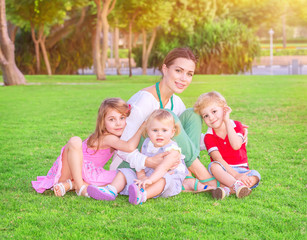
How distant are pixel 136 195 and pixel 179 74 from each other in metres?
1.34

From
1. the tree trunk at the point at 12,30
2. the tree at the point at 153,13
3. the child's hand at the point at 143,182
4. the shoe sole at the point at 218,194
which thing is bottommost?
the shoe sole at the point at 218,194

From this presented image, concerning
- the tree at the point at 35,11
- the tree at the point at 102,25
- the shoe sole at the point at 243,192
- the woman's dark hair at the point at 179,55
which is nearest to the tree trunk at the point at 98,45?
the tree at the point at 102,25

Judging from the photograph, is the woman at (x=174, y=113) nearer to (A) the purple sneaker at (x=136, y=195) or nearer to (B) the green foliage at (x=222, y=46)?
(A) the purple sneaker at (x=136, y=195)

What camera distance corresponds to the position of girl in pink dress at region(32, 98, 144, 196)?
468 centimetres

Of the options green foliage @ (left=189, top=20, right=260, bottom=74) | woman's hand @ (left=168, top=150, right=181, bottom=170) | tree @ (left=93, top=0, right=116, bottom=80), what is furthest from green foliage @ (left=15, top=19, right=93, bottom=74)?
woman's hand @ (left=168, top=150, right=181, bottom=170)

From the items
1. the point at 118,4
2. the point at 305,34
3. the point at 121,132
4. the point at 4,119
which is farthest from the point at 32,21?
the point at 305,34

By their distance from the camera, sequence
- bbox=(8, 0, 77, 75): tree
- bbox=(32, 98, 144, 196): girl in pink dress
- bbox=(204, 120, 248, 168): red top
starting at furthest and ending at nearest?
bbox=(8, 0, 77, 75): tree, bbox=(204, 120, 248, 168): red top, bbox=(32, 98, 144, 196): girl in pink dress

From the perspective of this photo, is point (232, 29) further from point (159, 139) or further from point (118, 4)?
point (159, 139)

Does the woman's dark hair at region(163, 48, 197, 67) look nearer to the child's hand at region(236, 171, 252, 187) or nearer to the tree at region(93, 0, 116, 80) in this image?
the child's hand at region(236, 171, 252, 187)

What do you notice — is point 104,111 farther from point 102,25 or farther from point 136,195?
point 102,25

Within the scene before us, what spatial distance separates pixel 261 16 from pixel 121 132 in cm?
4857

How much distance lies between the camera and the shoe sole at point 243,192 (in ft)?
14.9

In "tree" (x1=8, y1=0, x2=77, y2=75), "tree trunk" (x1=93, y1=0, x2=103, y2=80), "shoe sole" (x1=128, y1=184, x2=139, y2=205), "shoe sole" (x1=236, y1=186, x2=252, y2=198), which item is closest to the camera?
"shoe sole" (x1=128, y1=184, x2=139, y2=205)

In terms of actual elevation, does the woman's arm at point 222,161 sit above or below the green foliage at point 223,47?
below
